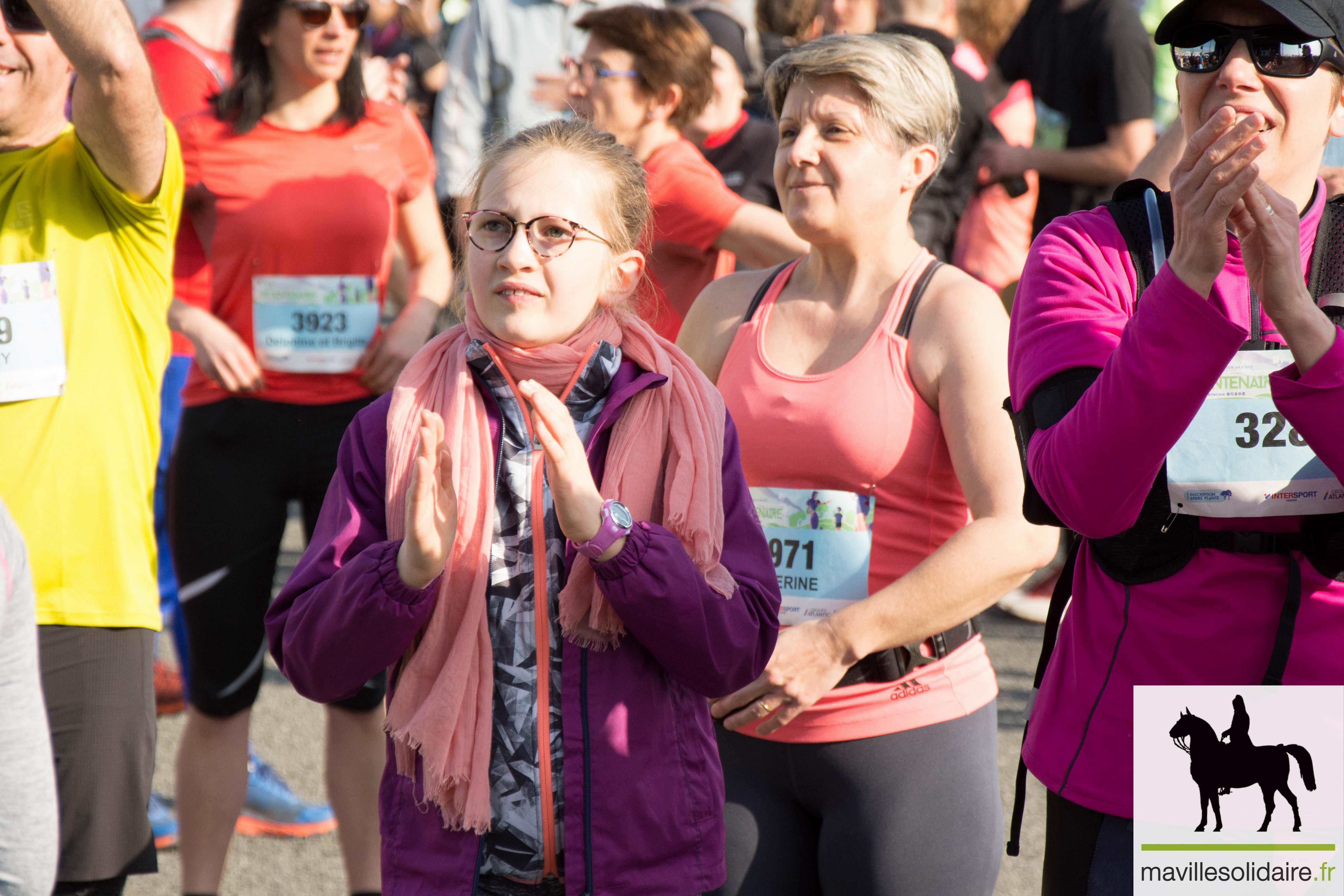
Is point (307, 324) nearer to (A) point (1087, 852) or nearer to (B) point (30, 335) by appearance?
(B) point (30, 335)

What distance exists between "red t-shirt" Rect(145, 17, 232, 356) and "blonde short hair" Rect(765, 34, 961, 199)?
175 cm

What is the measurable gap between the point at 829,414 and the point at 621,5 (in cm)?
219

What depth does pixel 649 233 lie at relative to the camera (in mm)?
2369

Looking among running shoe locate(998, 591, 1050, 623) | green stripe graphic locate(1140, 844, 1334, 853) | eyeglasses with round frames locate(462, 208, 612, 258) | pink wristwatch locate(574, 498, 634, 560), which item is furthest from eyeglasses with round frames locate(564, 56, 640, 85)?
running shoe locate(998, 591, 1050, 623)

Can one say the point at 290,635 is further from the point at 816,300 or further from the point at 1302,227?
the point at 1302,227

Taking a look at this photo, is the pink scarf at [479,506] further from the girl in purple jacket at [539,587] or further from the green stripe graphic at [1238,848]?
the green stripe graphic at [1238,848]

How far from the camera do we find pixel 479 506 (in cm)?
192

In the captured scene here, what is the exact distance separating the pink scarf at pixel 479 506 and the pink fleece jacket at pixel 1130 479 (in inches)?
17.9

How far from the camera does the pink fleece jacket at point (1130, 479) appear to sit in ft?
5.35

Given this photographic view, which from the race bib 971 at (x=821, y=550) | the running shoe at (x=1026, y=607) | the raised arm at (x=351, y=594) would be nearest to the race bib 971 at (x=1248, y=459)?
the race bib 971 at (x=821, y=550)

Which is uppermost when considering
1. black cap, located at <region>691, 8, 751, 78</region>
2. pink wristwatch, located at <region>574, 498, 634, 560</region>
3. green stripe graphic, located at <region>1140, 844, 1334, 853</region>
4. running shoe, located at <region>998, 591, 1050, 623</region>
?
black cap, located at <region>691, 8, 751, 78</region>

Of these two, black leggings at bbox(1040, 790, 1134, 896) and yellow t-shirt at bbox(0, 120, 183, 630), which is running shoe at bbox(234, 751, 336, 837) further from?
black leggings at bbox(1040, 790, 1134, 896)

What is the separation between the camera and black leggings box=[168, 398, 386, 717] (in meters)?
3.46

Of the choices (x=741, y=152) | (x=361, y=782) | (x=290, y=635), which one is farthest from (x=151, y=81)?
(x=741, y=152)
